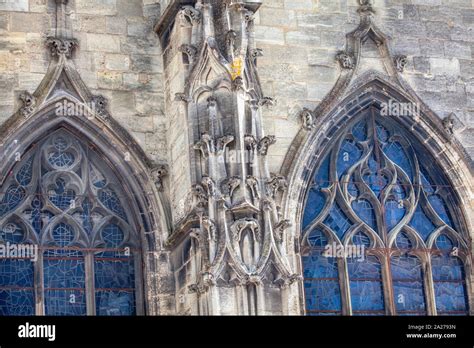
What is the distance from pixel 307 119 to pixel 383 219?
159 centimetres

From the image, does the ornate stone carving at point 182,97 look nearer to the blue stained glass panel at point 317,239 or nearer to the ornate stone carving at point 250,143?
the ornate stone carving at point 250,143

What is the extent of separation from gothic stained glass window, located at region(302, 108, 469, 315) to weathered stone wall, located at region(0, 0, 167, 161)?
2.27 metres

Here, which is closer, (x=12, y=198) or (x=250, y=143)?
(x=250, y=143)

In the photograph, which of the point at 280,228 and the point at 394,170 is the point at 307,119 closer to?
the point at 394,170

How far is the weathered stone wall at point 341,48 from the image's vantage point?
2658cm

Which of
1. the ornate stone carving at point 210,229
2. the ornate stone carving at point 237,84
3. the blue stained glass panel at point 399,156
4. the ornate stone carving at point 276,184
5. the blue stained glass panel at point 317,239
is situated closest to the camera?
the ornate stone carving at point 210,229

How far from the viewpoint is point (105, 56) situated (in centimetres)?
2620

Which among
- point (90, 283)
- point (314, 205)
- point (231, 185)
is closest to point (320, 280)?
point (314, 205)

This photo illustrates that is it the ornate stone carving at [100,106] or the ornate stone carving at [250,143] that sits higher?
the ornate stone carving at [100,106]

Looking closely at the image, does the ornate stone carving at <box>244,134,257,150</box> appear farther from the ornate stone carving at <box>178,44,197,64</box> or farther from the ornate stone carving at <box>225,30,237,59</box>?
the ornate stone carving at <box>178,44,197,64</box>

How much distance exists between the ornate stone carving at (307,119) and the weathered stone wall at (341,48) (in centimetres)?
10

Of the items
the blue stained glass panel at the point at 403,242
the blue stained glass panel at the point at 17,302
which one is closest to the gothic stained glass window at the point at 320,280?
the blue stained glass panel at the point at 403,242
